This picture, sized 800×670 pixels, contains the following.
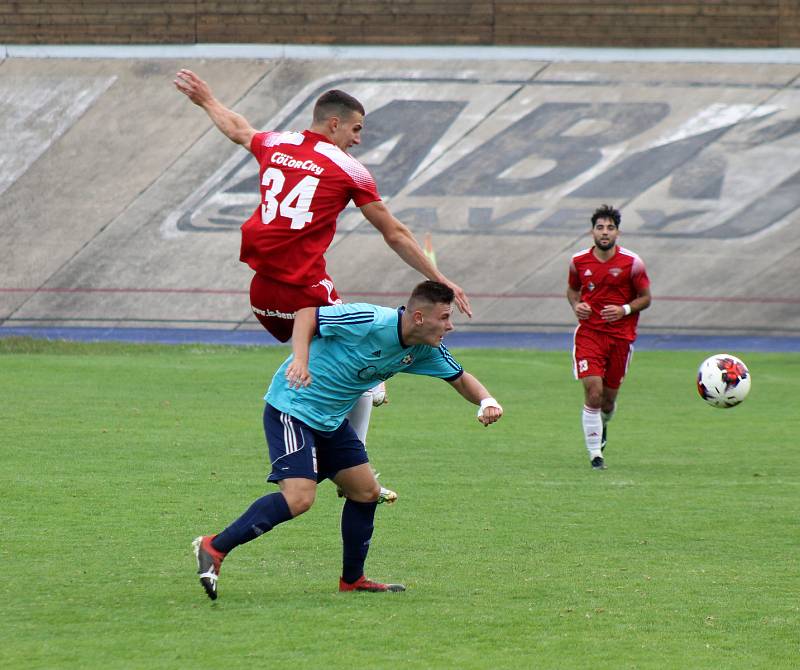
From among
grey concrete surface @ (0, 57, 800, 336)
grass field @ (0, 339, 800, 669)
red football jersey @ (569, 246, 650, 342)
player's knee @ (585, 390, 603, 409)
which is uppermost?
grey concrete surface @ (0, 57, 800, 336)

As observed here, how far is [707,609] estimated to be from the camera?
638 cm

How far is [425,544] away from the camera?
802 cm

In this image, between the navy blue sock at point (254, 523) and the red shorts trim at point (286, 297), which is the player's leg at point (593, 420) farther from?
the navy blue sock at point (254, 523)

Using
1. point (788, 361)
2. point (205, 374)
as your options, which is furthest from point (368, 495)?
point (788, 361)

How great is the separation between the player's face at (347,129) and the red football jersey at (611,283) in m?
5.14

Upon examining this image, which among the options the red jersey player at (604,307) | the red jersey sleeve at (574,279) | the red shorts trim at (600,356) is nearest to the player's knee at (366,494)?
the red jersey player at (604,307)

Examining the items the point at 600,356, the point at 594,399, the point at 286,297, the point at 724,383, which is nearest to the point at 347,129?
the point at 286,297

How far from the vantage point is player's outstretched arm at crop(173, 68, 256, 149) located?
25.5 ft

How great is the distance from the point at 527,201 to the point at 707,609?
22.3m

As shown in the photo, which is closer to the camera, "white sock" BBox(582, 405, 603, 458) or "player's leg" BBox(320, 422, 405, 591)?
"player's leg" BBox(320, 422, 405, 591)

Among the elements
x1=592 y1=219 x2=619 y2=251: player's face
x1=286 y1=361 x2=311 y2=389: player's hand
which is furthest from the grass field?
x1=592 y1=219 x2=619 y2=251: player's face

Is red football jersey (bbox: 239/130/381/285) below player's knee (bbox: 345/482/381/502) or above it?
above

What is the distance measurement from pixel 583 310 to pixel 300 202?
5.20 m

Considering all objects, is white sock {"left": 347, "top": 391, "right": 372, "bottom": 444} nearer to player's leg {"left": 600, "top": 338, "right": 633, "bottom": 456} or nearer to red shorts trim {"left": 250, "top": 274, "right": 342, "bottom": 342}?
red shorts trim {"left": 250, "top": 274, "right": 342, "bottom": 342}
